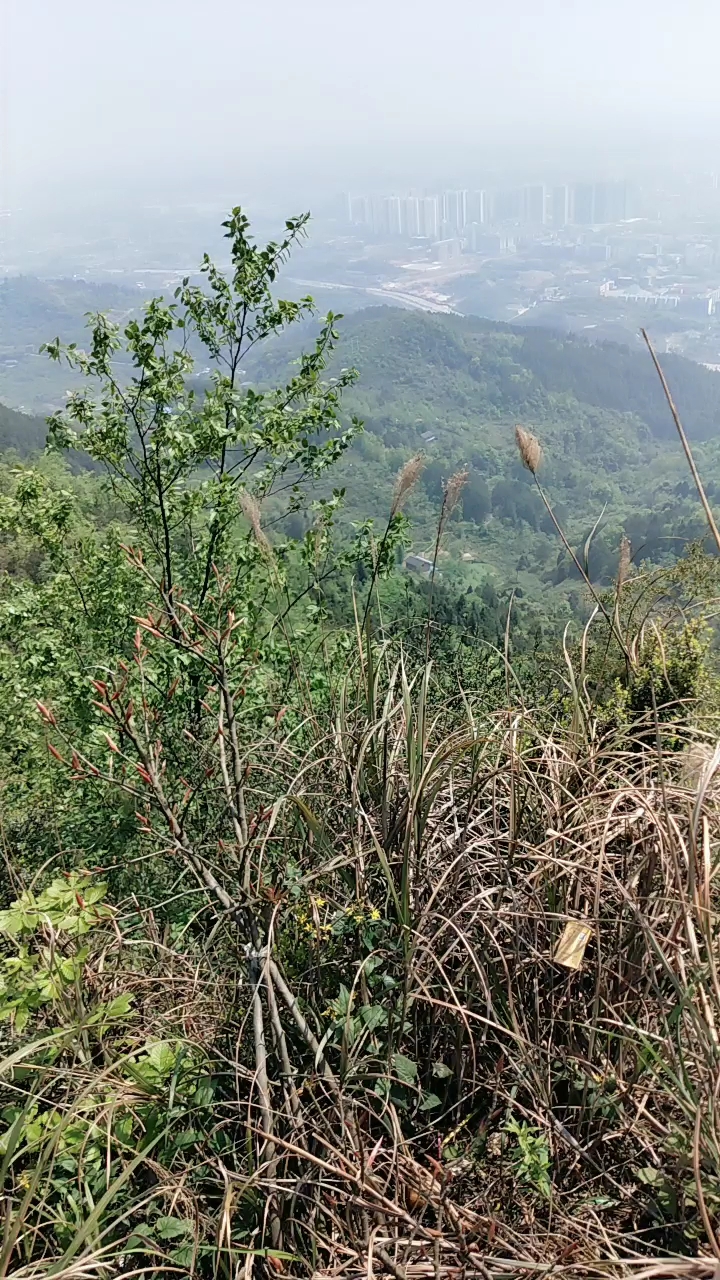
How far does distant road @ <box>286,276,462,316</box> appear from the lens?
105062mm

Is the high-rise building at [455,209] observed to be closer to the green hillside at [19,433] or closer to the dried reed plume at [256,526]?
the green hillside at [19,433]

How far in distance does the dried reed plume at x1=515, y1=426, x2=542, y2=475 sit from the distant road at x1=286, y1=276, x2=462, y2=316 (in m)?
110

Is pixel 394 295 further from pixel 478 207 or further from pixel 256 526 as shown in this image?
pixel 256 526

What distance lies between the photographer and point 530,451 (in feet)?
6.42

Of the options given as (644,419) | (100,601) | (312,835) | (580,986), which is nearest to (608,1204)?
(580,986)

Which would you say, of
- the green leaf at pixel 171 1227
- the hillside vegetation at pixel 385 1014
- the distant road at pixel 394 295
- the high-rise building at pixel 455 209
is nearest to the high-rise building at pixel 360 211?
the high-rise building at pixel 455 209

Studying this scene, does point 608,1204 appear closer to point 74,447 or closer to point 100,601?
point 74,447

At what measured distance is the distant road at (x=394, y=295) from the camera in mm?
105062

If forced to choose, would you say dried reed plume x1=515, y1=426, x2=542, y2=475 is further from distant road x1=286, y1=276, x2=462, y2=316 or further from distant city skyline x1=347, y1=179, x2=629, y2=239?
distant city skyline x1=347, y1=179, x2=629, y2=239

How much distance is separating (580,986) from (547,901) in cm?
17

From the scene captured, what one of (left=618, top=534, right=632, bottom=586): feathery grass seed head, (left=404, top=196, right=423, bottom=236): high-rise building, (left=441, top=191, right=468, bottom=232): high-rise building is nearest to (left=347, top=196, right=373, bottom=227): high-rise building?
(left=404, top=196, right=423, bottom=236): high-rise building

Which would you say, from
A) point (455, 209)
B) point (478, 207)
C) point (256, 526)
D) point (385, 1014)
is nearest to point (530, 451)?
point (256, 526)

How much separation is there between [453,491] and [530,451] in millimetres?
275

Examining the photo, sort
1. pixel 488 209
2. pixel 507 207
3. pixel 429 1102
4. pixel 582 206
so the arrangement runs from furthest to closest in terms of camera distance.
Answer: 1. pixel 507 207
2. pixel 488 209
3. pixel 582 206
4. pixel 429 1102
